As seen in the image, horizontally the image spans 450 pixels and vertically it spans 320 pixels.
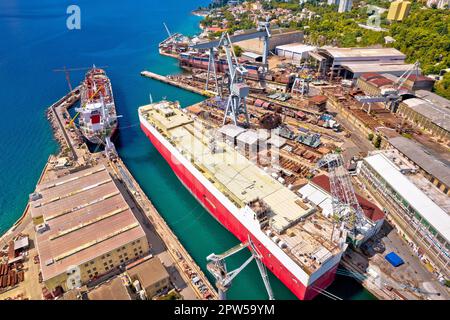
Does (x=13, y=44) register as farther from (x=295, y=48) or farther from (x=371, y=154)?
(x=371, y=154)

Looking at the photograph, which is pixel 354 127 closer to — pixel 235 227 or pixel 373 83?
pixel 373 83

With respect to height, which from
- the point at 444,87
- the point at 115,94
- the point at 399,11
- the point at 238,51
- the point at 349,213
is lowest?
the point at 115,94

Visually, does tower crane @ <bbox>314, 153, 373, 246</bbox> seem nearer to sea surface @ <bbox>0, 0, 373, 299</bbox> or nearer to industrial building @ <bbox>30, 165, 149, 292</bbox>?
sea surface @ <bbox>0, 0, 373, 299</bbox>

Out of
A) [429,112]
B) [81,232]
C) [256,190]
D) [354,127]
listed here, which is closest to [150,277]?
[81,232]

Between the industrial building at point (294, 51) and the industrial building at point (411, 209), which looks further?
the industrial building at point (294, 51)

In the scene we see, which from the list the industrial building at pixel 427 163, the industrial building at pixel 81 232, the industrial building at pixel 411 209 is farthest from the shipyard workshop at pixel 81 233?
the industrial building at pixel 427 163

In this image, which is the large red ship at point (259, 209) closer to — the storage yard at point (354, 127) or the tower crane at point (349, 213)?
the tower crane at point (349, 213)

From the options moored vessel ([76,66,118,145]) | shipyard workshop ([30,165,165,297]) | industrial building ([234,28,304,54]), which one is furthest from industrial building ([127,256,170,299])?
industrial building ([234,28,304,54])
